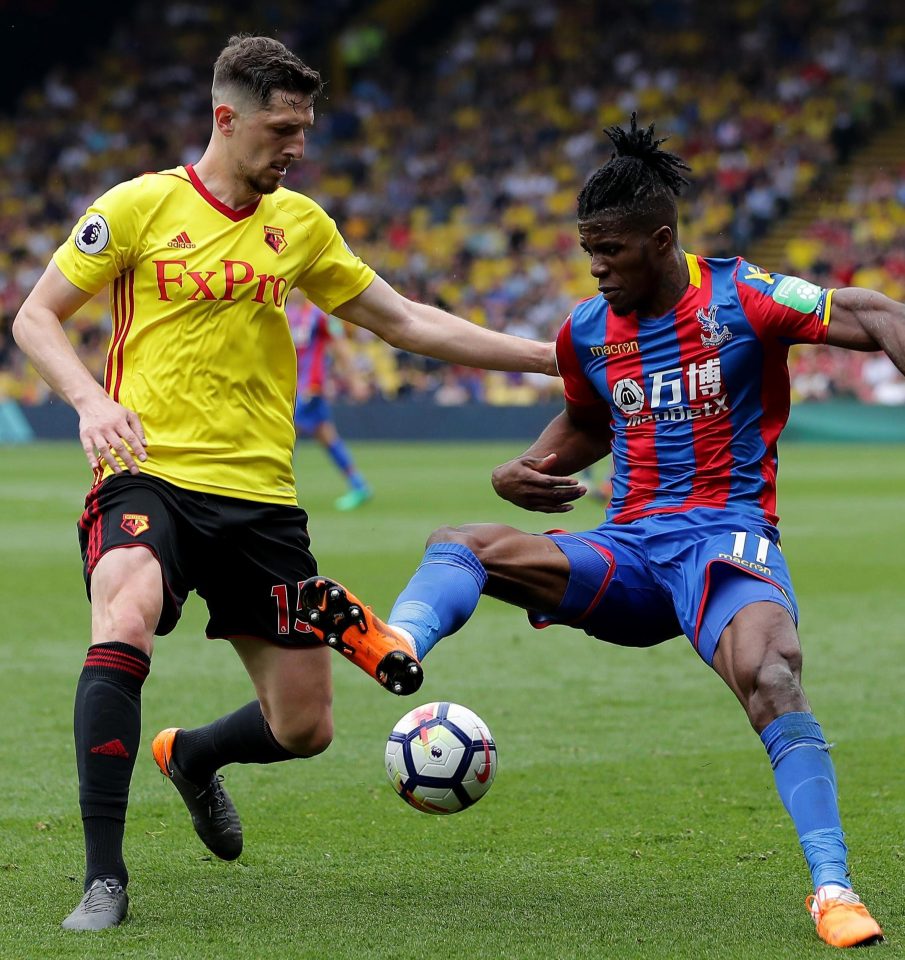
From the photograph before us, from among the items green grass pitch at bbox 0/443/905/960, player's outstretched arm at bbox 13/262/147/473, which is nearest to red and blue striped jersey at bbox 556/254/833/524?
green grass pitch at bbox 0/443/905/960

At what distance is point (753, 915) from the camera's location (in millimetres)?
4324

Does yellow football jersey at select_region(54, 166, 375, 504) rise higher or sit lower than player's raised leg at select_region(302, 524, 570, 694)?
higher

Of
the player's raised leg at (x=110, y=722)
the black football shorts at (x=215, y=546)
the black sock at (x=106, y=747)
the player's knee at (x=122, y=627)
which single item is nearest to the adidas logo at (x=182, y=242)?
the black football shorts at (x=215, y=546)

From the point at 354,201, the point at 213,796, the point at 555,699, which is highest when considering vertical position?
the point at 354,201

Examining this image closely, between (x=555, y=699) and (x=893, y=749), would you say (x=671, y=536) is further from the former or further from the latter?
(x=555, y=699)

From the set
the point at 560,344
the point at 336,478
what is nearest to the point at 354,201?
the point at 336,478

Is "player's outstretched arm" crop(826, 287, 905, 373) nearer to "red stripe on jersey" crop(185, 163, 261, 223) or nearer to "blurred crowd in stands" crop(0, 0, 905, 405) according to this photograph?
"red stripe on jersey" crop(185, 163, 261, 223)

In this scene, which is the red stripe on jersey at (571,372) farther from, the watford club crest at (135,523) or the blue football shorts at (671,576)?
the watford club crest at (135,523)

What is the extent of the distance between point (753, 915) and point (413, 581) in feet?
4.34

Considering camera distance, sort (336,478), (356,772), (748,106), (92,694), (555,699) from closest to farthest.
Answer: (92,694) < (356,772) < (555,699) < (336,478) < (748,106)

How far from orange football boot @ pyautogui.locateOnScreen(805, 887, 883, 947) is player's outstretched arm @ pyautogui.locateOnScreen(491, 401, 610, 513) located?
1.55m

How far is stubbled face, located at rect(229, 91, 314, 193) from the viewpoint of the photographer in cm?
468

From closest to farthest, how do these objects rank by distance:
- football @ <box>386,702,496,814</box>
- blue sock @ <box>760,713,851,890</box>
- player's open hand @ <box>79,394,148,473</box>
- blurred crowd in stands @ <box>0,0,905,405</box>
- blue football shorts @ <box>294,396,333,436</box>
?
blue sock @ <box>760,713,851,890</box> → player's open hand @ <box>79,394,148,473</box> → football @ <box>386,702,496,814</box> → blue football shorts @ <box>294,396,333,436</box> → blurred crowd in stands @ <box>0,0,905,405</box>

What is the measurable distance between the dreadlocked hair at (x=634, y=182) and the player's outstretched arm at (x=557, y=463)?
78 cm
